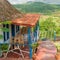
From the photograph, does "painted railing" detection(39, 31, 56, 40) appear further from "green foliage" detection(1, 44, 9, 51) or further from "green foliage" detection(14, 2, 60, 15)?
"green foliage" detection(14, 2, 60, 15)

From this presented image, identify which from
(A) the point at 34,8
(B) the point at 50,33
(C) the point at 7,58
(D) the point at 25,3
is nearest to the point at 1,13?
(C) the point at 7,58

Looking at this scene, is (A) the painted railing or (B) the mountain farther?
(B) the mountain

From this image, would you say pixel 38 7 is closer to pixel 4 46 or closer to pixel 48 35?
pixel 48 35

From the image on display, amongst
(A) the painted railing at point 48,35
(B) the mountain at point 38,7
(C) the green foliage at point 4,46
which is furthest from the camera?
(B) the mountain at point 38,7

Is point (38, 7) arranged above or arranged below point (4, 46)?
above

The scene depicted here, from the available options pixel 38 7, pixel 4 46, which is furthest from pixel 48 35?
pixel 38 7

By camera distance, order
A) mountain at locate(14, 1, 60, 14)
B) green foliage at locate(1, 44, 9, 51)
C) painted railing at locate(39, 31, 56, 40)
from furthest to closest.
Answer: mountain at locate(14, 1, 60, 14) < painted railing at locate(39, 31, 56, 40) < green foliage at locate(1, 44, 9, 51)

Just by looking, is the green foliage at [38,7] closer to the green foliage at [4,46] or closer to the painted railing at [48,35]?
the painted railing at [48,35]

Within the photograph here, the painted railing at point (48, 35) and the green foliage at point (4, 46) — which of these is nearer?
the green foliage at point (4, 46)

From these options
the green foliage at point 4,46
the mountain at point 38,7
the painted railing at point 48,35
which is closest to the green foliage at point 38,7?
the mountain at point 38,7

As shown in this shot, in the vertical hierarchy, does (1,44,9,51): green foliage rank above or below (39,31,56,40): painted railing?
above

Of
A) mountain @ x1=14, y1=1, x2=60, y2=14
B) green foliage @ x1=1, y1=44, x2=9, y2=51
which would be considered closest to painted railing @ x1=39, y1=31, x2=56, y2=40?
green foliage @ x1=1, y1=44, x2=9, y2=51

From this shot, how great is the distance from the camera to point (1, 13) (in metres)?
12.5

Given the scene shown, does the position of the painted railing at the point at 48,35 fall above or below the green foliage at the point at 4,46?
below
